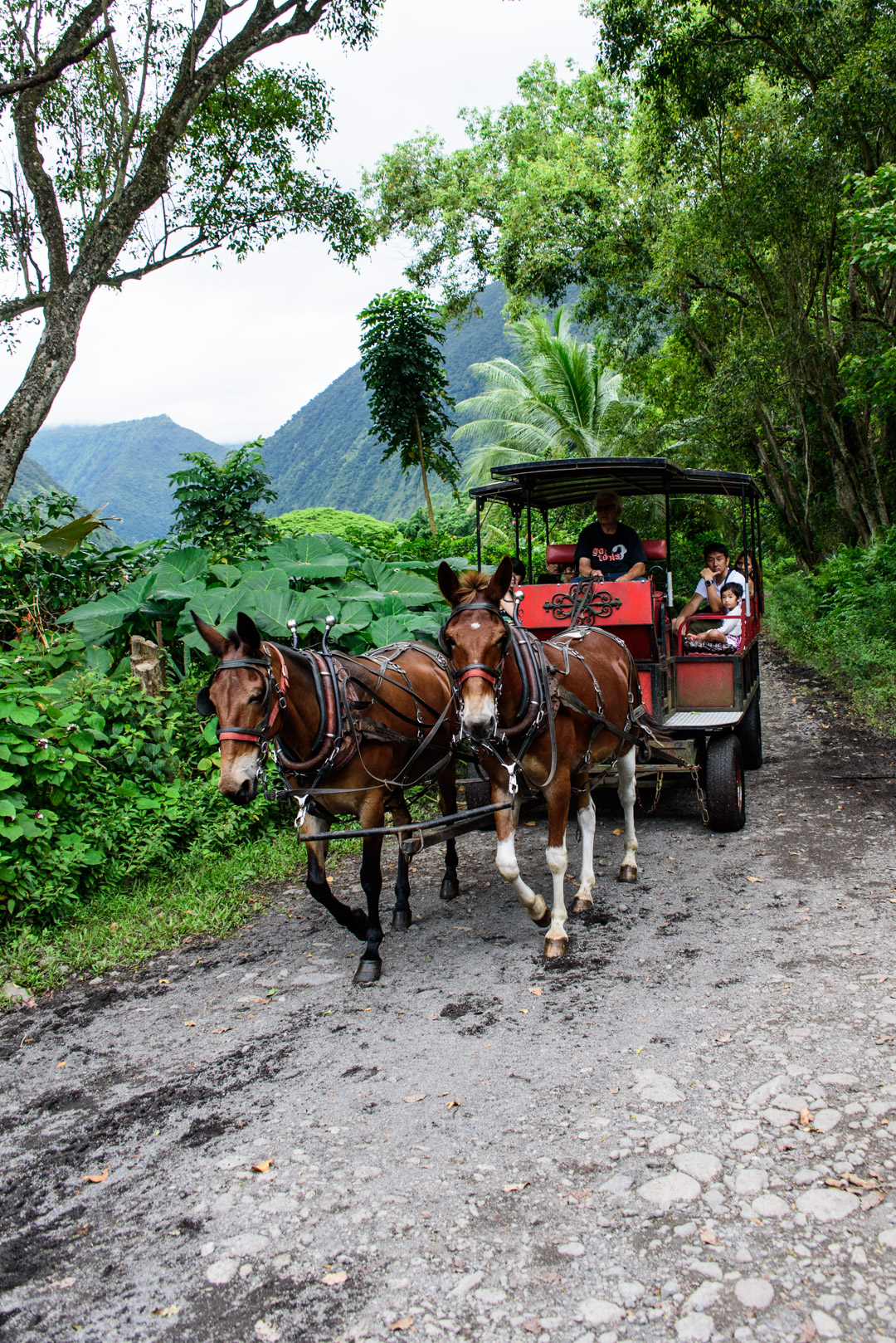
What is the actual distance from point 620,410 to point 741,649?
14.9 m

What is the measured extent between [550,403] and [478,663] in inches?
754

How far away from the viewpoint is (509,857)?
4.49 m

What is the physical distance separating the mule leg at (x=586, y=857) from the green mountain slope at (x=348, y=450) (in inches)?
2470

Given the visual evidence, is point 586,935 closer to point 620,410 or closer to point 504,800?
point 504,800

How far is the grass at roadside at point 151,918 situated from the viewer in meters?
4.94

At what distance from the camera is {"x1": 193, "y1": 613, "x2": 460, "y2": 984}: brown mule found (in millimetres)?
3799

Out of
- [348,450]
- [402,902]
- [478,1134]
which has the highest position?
[348,450]

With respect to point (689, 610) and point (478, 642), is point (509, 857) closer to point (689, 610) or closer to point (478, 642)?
point (478, 642)

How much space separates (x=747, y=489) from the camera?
7.84m

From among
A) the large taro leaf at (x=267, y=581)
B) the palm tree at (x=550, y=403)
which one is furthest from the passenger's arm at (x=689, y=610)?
the palm tree at (x=550, y=403)

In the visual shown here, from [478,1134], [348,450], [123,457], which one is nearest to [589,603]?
[478,1134]

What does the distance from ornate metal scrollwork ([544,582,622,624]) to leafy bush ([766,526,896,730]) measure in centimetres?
469

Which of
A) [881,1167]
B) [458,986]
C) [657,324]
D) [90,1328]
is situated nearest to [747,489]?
[458,986]

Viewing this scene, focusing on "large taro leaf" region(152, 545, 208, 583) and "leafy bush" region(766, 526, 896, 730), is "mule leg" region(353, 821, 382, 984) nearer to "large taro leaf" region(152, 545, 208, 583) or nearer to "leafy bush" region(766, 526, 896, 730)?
"large taro leaf" region(152, 545, 208, 583)
